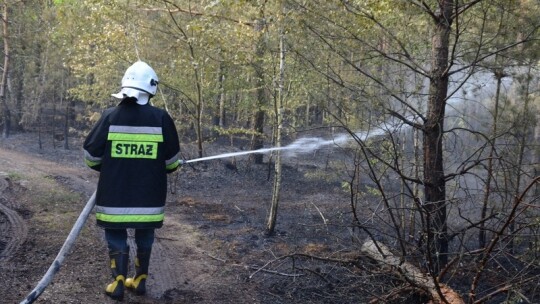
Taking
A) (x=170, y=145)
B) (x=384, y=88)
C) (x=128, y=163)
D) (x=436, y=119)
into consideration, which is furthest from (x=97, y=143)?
(x=436, y=119)

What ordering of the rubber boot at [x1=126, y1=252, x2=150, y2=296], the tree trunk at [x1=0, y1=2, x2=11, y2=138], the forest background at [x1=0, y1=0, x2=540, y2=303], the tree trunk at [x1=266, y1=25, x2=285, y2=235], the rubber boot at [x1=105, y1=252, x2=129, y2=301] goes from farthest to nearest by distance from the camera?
the tree trunk at [x1=0, y1=2, x2=11, y2=138] → the tree trunk at [x1=266, y1=25, x2=285, y2=235] → the forest background at [x1=0, y1=0, x2=540, y2=303] → the rubber boot at [x1=126, y1=252, x2=150, y2=296] → the rubber boot at [x1=105, y1=252, x2=129, y2=301]

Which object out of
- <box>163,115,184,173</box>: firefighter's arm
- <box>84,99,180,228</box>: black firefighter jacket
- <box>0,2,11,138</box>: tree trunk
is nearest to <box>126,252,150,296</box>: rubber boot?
<box>84,99,180,228</box>: black firefighter jacket

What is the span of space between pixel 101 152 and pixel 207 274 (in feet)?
7.20

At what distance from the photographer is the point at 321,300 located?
6.11m

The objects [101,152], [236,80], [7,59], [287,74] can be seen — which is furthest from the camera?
[7,59]

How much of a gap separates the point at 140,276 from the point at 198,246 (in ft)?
8.53

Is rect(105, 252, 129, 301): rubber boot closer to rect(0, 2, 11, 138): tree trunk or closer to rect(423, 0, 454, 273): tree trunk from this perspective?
rect(423, 0, 454, 273): tree trunk

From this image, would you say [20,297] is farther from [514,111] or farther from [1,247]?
[514,111]

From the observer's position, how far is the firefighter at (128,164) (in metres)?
4.97

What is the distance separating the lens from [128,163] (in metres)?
5.01

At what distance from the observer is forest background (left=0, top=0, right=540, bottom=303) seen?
18.5 feet

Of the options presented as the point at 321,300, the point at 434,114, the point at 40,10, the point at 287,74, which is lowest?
the point at 321,300

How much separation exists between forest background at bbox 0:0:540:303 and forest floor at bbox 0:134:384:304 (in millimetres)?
776

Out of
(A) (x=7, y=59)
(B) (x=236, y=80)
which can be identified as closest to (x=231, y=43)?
(B) (x=236, y=80)
